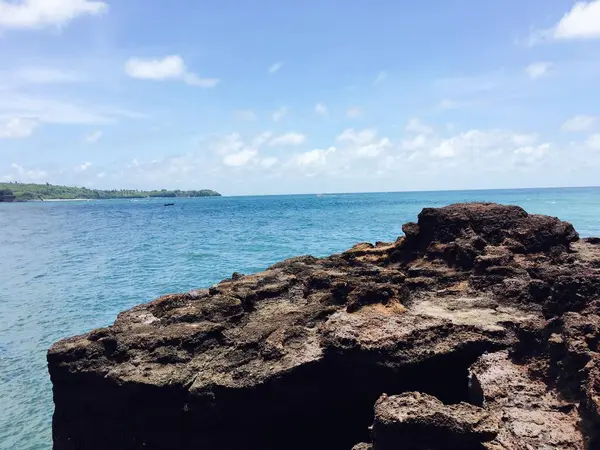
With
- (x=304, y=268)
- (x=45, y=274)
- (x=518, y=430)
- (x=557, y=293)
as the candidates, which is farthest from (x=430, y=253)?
(x=45, y=274)

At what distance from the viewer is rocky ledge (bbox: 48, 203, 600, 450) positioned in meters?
5.79

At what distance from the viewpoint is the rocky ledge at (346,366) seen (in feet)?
19.0

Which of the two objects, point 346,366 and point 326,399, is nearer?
point 346,366

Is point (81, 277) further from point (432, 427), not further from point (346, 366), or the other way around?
point (432, 427)

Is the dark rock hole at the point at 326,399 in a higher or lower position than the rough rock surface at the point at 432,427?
lower

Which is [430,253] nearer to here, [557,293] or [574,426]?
[557,293]

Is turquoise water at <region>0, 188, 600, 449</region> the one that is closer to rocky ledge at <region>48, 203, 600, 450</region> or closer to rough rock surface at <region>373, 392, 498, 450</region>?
rocky ledge at <region>48, 203, 600, 450</region>

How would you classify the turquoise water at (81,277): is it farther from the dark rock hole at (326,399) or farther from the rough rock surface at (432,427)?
the rough rock surface at (432,427)

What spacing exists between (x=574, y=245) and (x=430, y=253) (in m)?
3.02

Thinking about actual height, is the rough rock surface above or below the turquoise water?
above

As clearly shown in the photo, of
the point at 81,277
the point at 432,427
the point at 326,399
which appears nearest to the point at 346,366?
the point at 326,399

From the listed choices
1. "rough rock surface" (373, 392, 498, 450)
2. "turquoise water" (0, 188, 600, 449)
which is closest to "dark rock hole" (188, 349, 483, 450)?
"rough rock surface" (373, 392, 498, 450)

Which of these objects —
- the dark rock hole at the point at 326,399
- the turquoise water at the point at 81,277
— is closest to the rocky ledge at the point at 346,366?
the dark rock hole at the point at 326,399

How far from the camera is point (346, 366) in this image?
709 cm
